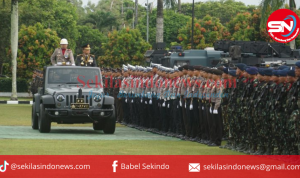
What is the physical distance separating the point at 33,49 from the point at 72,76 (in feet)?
129

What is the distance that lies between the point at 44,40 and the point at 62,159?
50137mm

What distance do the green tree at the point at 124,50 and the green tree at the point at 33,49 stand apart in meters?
4.50

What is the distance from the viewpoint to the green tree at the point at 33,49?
2422 inches

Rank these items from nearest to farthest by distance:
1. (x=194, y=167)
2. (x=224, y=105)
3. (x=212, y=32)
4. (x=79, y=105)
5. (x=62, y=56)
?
(x=194, y=167) → (x=224, y=105) → (x=79, y=105) → (x=62, y=56) → (x=212, y=32)

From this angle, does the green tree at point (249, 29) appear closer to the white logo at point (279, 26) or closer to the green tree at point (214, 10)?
the white logo at point (279, 26)

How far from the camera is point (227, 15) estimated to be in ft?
374

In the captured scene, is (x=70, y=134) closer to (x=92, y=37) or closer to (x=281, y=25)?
(x=281, y=25)

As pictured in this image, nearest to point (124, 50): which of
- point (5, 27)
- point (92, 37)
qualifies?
point (5, 27)

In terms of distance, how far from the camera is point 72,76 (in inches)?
932

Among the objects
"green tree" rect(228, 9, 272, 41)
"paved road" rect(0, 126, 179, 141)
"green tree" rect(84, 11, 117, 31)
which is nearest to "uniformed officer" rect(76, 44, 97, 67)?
"paved road" rect(0, 126, 179, 141)

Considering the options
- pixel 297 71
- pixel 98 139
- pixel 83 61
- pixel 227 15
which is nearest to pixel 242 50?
pixel 83 61

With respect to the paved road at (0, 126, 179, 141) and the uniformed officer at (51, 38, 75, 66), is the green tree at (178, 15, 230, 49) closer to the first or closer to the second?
the uniformed officer at (51, 38, 75, 66)

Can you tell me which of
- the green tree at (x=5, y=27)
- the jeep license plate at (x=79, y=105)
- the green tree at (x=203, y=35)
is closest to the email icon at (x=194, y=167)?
the jeep license plate at (x=79, y=105)

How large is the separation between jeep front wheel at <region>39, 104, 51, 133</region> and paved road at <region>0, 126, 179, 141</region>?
20 centimetres
